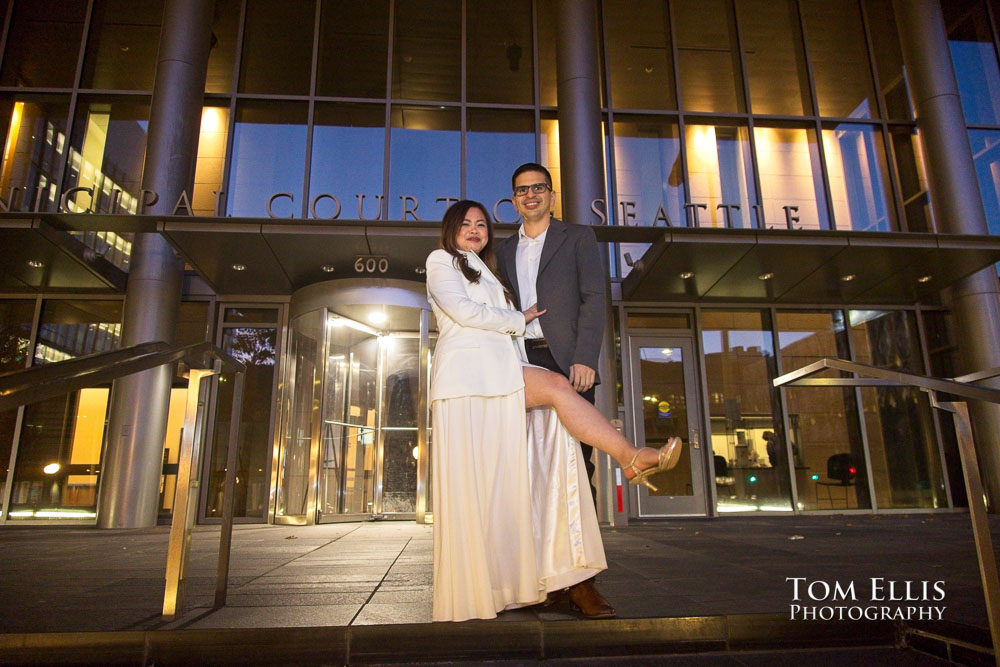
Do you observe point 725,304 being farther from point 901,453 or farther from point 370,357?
point 370,357

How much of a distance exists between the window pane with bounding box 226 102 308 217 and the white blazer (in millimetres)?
6986

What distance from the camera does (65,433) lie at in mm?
8258

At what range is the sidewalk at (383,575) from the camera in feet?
7.75

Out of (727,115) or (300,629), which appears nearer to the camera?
(300,629)

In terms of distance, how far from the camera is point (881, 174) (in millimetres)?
10000

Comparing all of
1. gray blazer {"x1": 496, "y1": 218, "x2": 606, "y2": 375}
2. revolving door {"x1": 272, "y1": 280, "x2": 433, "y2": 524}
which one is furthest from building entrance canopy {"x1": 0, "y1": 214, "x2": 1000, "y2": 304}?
gray blazer {"x1": 496, "y1": 218, "x2": 606, "y2": 375}

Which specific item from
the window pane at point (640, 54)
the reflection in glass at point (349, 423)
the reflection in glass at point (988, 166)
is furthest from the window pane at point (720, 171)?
the reflection in glass at point (349, 423)

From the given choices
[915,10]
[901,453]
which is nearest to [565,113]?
[915,10]

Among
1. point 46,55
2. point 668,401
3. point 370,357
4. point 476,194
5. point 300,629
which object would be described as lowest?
point 300,629

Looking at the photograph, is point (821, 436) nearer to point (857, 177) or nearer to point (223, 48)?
point (857, 177)

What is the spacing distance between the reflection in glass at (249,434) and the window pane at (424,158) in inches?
110

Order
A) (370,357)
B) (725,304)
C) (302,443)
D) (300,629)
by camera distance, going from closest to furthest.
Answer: (300,629)
(302,443)
(370,357)
(725,304)

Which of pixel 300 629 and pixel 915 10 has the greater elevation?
pixel 915 10

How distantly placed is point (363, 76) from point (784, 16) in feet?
23.4
